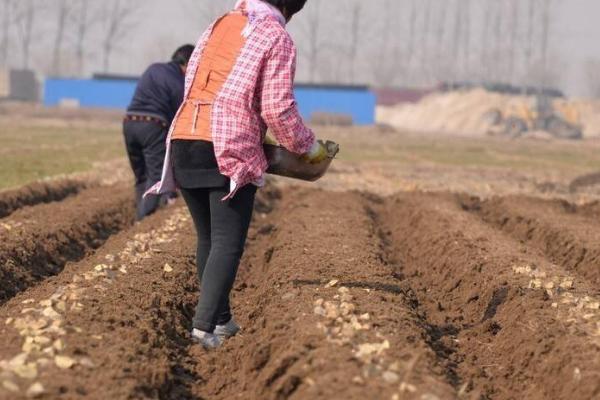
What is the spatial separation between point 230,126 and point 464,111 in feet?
235

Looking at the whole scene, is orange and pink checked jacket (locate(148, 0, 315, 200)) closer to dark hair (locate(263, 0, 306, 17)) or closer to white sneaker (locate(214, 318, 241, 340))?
dark hair (locate(263, 0, 306, 17))

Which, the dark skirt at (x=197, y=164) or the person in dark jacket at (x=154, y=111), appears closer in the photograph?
the dark skirt at (x=197, y=164)

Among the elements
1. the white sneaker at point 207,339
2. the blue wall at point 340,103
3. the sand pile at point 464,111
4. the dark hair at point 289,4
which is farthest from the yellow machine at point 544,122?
the white sneaker at point 207,339

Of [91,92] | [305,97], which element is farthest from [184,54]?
[91,92]

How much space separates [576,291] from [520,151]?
33.2 metres

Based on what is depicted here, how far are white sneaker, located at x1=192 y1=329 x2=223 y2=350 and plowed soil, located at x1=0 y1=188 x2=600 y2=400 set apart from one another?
0.06 m

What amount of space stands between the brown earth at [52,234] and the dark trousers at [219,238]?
2230 millimetres

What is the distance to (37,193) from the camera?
547 inches

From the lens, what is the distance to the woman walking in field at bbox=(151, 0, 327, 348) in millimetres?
5336

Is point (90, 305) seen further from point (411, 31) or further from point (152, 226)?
point (411, 31)

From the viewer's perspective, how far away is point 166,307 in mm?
6527

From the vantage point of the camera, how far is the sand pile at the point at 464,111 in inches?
2847

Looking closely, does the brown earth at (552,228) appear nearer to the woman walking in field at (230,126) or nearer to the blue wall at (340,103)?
the woman walking in field at (230,126)

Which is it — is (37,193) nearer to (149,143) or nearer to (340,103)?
(149,143)
